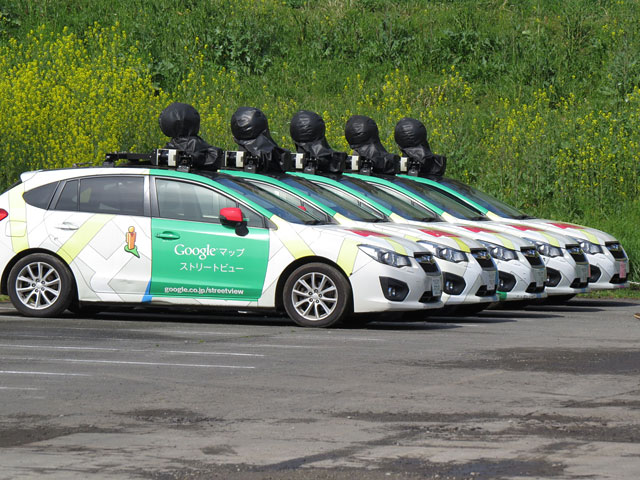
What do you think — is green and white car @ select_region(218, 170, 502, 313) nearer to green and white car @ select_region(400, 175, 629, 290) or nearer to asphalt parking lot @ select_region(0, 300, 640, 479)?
asphalt parking lot @ select_region(0, 300, 640, 479)

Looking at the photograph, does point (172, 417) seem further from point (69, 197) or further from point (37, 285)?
point (69, 197)

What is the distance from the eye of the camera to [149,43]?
1619 inches

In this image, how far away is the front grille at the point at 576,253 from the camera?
18.8 meters

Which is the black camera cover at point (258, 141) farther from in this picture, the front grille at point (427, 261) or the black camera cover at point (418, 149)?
the front grille at point (427, 261)

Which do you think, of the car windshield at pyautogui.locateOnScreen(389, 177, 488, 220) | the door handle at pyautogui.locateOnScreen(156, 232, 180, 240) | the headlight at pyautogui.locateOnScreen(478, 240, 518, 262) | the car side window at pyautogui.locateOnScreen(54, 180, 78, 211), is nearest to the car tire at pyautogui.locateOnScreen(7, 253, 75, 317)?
the car side window at pyautogui.locateOnScreen(54, 180, 78, 211)

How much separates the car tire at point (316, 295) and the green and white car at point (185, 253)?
0.01 m

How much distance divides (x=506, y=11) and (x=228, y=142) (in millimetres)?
15855

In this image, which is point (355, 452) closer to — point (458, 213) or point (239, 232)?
point (239, 232)

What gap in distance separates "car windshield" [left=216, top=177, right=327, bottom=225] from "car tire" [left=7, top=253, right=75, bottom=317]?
2.04m

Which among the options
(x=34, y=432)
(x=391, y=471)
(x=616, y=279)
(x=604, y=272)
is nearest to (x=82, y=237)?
(x=604, y=272)

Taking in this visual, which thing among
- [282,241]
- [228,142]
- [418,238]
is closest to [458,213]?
[418,238]

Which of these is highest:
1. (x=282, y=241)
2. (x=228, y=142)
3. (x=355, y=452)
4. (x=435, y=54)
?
(x=435, y=54)

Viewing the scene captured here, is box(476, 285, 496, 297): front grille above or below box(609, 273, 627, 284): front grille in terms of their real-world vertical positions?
below

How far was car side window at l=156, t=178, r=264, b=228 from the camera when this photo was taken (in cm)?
1539
